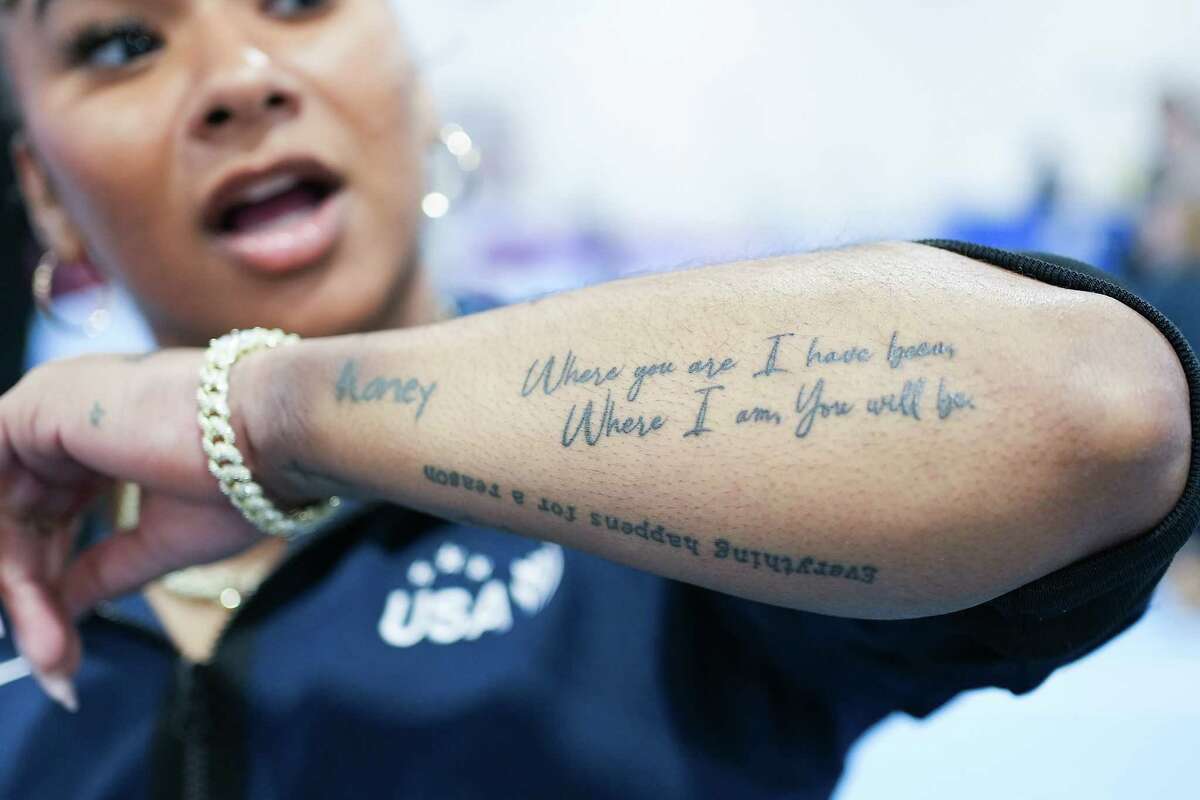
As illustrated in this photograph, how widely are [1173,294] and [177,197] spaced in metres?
2.09

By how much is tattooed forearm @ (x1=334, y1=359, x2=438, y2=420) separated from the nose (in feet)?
1.27

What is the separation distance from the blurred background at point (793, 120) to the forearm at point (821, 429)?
243cm

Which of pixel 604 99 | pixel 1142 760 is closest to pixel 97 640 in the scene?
pixel 1142 760

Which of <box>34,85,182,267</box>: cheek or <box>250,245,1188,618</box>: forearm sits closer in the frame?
<box>250,245,1188,618</box>: forearm

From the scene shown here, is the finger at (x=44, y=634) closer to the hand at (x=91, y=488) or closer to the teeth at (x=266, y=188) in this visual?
the hand at (x=91, y=488)

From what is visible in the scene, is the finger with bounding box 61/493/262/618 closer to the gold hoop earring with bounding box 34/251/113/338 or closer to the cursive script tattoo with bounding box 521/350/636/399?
the cursive script tattoo with bounding box 521/350/636/399

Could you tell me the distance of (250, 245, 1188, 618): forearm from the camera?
41 cm

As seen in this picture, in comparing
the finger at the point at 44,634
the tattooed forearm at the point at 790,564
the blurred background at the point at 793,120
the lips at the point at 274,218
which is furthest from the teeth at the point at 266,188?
the blurred background at the point at 793,120

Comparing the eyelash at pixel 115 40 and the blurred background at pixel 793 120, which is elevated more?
the eyelash at pixel 115 40

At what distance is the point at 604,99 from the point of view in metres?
3.02

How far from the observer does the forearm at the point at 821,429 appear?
415 mm

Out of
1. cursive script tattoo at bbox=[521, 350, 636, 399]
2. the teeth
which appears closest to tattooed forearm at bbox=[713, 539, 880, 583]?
cursive script tattoo at bbox=[521, 350, 636, 399]

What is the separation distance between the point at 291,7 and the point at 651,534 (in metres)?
0.71

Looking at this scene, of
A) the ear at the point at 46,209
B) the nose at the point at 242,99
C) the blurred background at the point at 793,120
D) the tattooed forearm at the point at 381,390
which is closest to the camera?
the tattooed forearm at the point at 381,390
